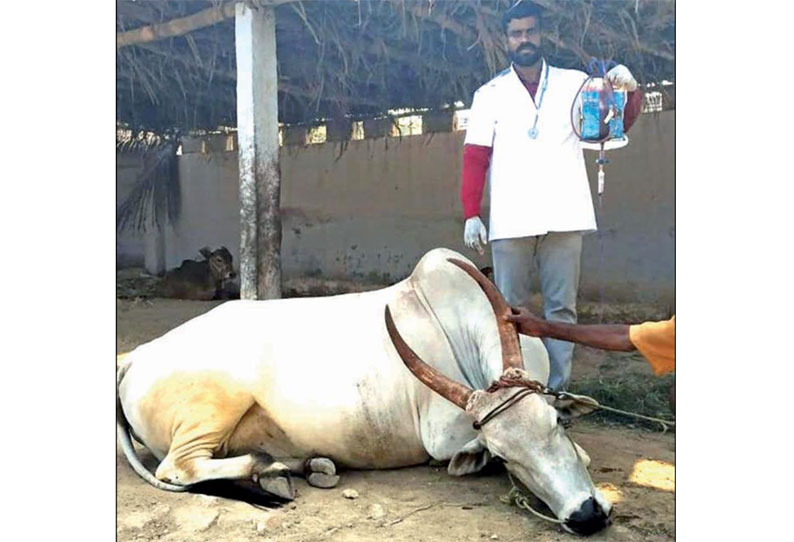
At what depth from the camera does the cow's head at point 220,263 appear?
372 centimetres

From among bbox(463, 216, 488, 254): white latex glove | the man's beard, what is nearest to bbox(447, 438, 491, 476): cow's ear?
bbox(463, 216, 488, 254): white latex glove

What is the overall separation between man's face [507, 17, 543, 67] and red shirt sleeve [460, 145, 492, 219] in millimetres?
360

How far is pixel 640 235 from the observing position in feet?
11.0

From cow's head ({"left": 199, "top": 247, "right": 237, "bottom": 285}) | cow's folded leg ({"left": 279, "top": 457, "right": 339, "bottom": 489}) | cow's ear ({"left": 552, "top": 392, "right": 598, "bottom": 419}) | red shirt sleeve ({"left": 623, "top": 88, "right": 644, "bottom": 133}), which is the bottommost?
cow's folded leg ({"left": 279, "top": 457, "right": 339, "bottom": 489})

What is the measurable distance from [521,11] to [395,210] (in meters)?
1.02

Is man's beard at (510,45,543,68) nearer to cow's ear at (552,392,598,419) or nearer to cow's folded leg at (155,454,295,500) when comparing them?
cow's ear at (552,392,598,419)

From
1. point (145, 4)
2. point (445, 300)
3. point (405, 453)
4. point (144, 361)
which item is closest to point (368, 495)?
point (405, 453)

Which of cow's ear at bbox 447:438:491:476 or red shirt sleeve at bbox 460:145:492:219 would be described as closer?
cow's ear at bbox 447:438:491:476

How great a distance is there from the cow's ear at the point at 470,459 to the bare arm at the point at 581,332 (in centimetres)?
43

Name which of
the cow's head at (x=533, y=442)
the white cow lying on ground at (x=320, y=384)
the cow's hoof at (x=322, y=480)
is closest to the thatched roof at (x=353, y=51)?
the white cow lying on ground at (x=320, y=384)

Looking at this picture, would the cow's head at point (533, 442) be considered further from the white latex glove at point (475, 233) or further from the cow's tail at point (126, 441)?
the cow's tail at point (126, 441)

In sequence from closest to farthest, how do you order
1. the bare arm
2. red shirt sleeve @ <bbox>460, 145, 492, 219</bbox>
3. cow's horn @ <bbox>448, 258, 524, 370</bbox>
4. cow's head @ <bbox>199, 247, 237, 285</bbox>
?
the bare arm, cow's horn @ <bbox>448, 258, 524, 370</bbox>, red shirt sleeve @ <bbox>460, 145, 492, 219</bbox>, cow's head @ <bbox>199, 247, 237, 285</bbox>

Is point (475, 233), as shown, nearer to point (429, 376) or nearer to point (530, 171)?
point (530, 171)

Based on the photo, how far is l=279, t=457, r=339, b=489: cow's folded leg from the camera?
320cm
